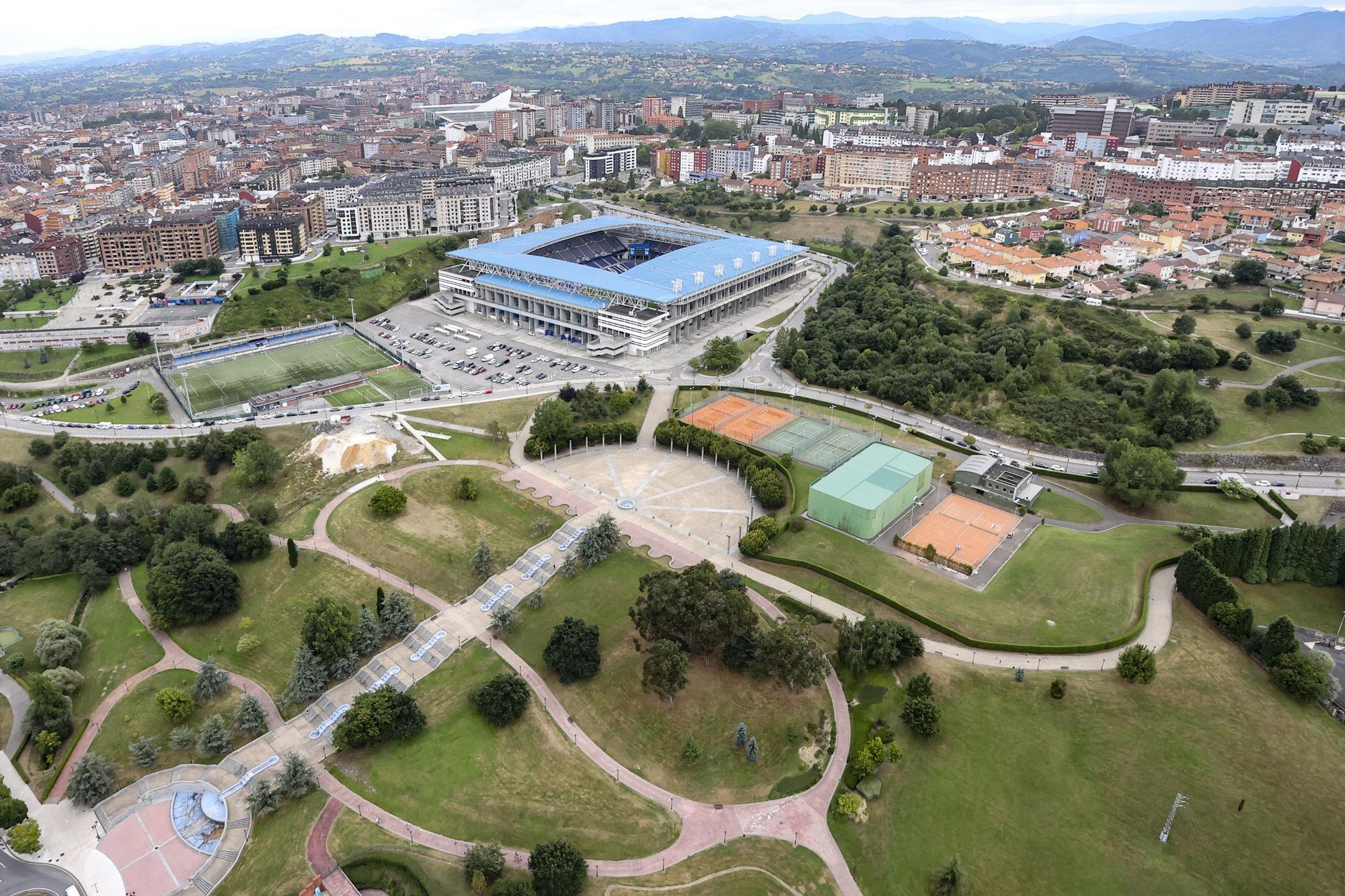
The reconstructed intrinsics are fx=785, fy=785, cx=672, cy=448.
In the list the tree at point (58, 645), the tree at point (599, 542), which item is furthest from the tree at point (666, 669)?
the tree at point (58, 645)

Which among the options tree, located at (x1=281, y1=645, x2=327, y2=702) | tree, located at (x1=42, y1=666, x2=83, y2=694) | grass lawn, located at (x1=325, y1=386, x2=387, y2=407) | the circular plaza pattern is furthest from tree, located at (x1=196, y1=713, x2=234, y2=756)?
grass lawn, located at (x1=325, y1=386, x2=387, y2=407)

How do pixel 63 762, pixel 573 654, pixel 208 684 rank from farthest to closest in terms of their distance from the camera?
pixel 208 684 → pixel 573 654 → pixel 63 762

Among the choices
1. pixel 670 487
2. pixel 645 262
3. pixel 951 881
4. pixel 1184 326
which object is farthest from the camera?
pixel 645 262

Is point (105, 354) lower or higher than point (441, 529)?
higher

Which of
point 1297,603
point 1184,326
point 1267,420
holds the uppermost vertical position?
point 1184,326

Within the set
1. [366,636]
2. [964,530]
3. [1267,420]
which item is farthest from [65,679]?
[1267,420]

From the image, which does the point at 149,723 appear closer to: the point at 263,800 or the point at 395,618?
the point at 263,800

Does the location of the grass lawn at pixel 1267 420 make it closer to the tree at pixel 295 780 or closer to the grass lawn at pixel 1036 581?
the grass lawn at pixel 1036 581

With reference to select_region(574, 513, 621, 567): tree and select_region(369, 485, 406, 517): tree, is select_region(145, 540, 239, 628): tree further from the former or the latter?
select_region(574, 513, 621, 567): tree
